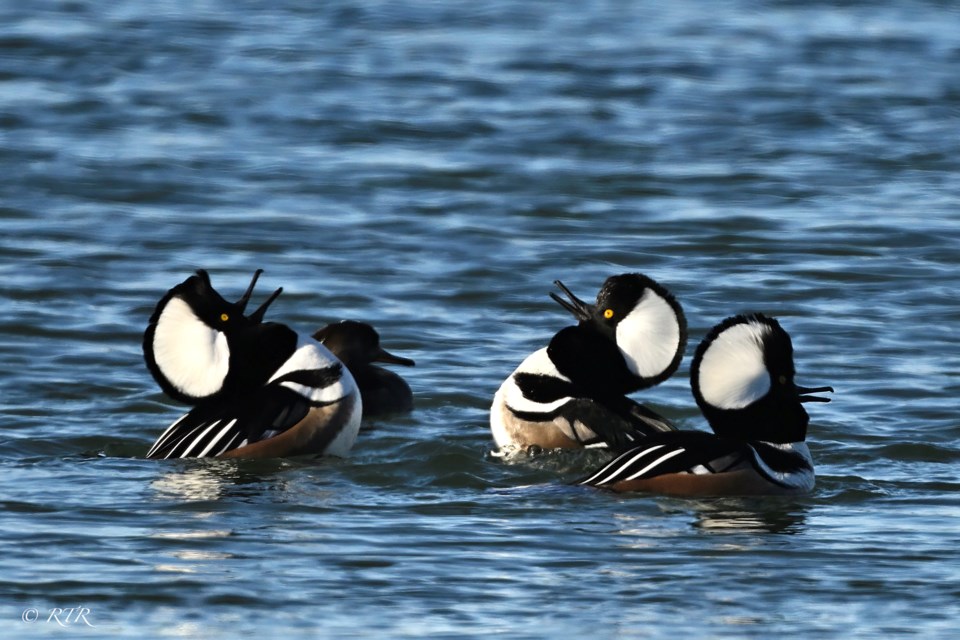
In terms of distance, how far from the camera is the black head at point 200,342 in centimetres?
1002

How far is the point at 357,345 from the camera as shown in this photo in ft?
39.3

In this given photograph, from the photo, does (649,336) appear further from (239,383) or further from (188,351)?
(188,351)

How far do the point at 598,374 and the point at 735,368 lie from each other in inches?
56.5

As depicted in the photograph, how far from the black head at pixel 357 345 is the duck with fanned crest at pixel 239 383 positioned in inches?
64.0

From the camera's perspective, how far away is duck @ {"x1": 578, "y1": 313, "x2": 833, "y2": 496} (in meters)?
8.99

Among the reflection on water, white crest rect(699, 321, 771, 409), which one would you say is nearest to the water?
the reflection on water

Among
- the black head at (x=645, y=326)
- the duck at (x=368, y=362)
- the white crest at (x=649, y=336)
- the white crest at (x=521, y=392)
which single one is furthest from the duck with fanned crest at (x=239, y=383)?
the white crest at (x=649, y=336)

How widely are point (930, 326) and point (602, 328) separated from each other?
3488 millimetres

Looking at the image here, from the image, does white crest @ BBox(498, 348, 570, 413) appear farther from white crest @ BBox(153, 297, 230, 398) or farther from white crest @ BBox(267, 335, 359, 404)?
white crest @ BBox(153, 297, 230, 398)

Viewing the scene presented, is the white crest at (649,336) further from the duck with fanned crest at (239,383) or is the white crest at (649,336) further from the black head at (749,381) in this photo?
the duck with fanned crest at (239,383)

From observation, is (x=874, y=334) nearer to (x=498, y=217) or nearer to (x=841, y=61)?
(x=498, y=217)

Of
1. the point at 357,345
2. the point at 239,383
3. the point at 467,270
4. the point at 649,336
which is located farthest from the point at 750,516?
the point at 467,270

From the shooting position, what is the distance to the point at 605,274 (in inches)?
571

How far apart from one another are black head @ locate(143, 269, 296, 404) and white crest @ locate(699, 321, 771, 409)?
7.87 feet
